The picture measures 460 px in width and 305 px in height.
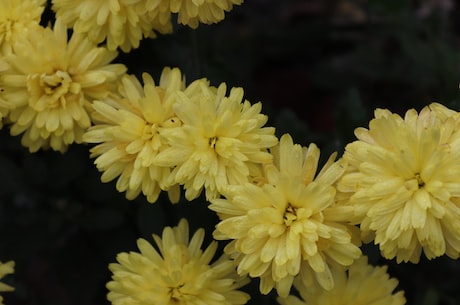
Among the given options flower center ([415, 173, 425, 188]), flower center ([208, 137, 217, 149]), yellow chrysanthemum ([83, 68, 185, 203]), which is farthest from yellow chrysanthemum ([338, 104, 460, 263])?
yellow chrysanthemum ([83, 68, 185, 203])

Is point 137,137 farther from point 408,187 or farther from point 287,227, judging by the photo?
point 408,187

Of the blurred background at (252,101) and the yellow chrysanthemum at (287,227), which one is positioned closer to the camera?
the yellow chrysanthemum at (287,227)

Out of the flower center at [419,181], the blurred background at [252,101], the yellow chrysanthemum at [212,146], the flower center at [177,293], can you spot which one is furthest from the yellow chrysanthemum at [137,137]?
the flower center at [419,181]

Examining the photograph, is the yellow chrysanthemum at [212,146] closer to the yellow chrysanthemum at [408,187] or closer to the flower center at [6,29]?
the yellow chrysanthemum at [408,187]

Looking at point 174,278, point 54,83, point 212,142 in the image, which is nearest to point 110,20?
point 54,83

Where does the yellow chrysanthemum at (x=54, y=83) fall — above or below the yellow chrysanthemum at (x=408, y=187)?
above

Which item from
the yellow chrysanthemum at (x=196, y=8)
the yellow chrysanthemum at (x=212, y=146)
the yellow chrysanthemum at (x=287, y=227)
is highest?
the yellow chrysanthemum at (x=196, y=8)
